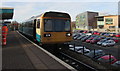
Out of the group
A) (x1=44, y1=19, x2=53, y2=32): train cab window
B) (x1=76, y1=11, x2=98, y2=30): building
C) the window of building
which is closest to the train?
(x1=44, y1=19, x2=53, y2=32): train cab window

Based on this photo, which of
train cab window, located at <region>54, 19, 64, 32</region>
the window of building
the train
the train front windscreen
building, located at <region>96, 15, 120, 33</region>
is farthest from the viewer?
the window of building

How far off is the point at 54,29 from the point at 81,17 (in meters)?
88.4

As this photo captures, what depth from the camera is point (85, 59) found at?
32.7ft

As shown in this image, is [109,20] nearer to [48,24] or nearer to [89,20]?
[89,20]

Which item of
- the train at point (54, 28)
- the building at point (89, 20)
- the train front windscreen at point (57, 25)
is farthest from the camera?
the building at point (89, 20)

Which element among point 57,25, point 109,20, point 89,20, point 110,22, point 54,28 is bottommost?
point 54,28

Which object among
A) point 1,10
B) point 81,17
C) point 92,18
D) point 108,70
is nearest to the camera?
point 108,70

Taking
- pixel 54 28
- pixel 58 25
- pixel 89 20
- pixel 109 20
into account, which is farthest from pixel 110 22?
pixel 54 28

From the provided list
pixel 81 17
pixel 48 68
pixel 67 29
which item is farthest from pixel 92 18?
pixel 48 68

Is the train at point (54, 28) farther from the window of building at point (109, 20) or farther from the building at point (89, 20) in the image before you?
the building at point (89, 20)

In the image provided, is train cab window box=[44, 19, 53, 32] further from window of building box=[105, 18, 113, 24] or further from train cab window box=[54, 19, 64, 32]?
window of building box=[105, 18, 113, 24]

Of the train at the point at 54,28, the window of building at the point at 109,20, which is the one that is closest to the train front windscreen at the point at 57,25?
the train at the point at 54,28

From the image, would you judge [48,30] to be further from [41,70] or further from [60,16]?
[41,70]

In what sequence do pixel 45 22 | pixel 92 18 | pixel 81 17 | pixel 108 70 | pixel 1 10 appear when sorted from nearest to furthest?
pixel 108 70
pixel 45 22
pixel 1 10
pixel 92 18
pixel 81 17
